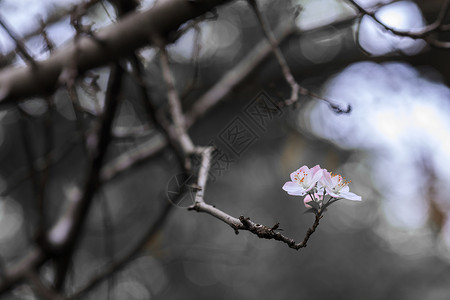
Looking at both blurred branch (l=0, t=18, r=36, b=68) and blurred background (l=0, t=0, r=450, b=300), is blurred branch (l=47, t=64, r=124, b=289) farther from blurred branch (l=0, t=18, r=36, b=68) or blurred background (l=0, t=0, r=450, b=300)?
blurred background (l=0, t=0, r=450, b=300)

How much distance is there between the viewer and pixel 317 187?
0.42 meters

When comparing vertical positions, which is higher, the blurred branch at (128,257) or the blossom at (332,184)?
the blossom at (332,184)

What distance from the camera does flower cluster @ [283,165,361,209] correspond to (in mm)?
398

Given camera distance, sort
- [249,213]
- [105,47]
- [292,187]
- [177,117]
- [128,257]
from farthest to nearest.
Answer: [249,213], [128,257], [105,47], [177,117], [292,187]

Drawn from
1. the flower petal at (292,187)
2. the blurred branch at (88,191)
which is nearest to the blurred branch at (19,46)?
the blurred branch at (88,191)

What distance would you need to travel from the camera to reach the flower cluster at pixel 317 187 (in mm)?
398

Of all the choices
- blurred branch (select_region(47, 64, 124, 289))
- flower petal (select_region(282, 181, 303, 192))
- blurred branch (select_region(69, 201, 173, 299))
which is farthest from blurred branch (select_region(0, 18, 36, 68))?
flower petal (select_region(282, 181, 303, 192))

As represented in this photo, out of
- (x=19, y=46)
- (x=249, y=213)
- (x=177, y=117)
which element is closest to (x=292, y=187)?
(x=177, y=117)

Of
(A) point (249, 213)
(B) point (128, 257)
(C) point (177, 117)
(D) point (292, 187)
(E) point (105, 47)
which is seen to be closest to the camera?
(D) point (292, 187)

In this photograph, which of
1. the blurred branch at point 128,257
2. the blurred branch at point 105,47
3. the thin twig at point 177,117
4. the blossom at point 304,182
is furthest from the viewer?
the blurred branch at point 128,257

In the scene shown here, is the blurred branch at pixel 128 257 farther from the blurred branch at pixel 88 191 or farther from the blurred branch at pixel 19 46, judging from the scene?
the blurred branch at pixel 19 46

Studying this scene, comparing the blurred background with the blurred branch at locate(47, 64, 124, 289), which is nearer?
the blurred branch at locate(47, 64, 124, 289)

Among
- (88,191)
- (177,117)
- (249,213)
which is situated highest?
(177,117)

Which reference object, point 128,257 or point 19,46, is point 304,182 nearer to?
point 19,46
